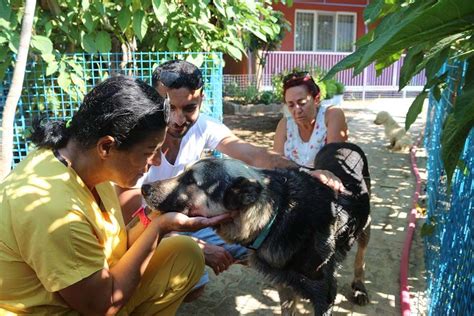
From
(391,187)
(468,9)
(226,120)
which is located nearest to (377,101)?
(226,120)

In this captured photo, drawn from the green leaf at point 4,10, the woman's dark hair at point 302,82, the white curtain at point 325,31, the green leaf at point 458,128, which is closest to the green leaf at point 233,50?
the woman's dark hair at point 302,82

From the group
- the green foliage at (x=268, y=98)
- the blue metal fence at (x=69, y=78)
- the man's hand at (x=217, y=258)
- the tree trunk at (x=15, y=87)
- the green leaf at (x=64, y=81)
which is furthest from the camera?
the green foliage at (x=268, y=98)

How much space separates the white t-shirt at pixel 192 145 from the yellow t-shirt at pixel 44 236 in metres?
1.21

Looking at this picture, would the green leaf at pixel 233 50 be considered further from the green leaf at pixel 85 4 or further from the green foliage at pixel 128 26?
the green leaf at pixel 85 4

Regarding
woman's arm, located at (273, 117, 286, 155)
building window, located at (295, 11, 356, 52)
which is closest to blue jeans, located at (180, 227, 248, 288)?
woman's arm, located at (273, 117, 286, 155)

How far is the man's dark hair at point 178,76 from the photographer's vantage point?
3010 mm

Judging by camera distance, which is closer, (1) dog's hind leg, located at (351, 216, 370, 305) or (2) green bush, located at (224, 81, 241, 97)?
(1) dog's hind leg, located at (351, 216, 370, 305)

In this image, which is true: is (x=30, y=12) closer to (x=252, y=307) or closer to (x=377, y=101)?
(x=252, y=307)

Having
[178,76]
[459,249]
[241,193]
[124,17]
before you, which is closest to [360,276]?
[459,249]

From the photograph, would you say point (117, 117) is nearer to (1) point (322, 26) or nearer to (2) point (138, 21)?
(2) point (138, 21)

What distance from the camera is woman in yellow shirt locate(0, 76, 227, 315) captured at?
1780mm

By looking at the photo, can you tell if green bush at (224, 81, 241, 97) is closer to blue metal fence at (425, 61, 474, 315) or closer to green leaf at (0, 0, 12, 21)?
green leaf at (0, 0, 12, 21)

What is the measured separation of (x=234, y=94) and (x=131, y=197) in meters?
12.2

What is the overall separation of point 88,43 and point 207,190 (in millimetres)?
2848
